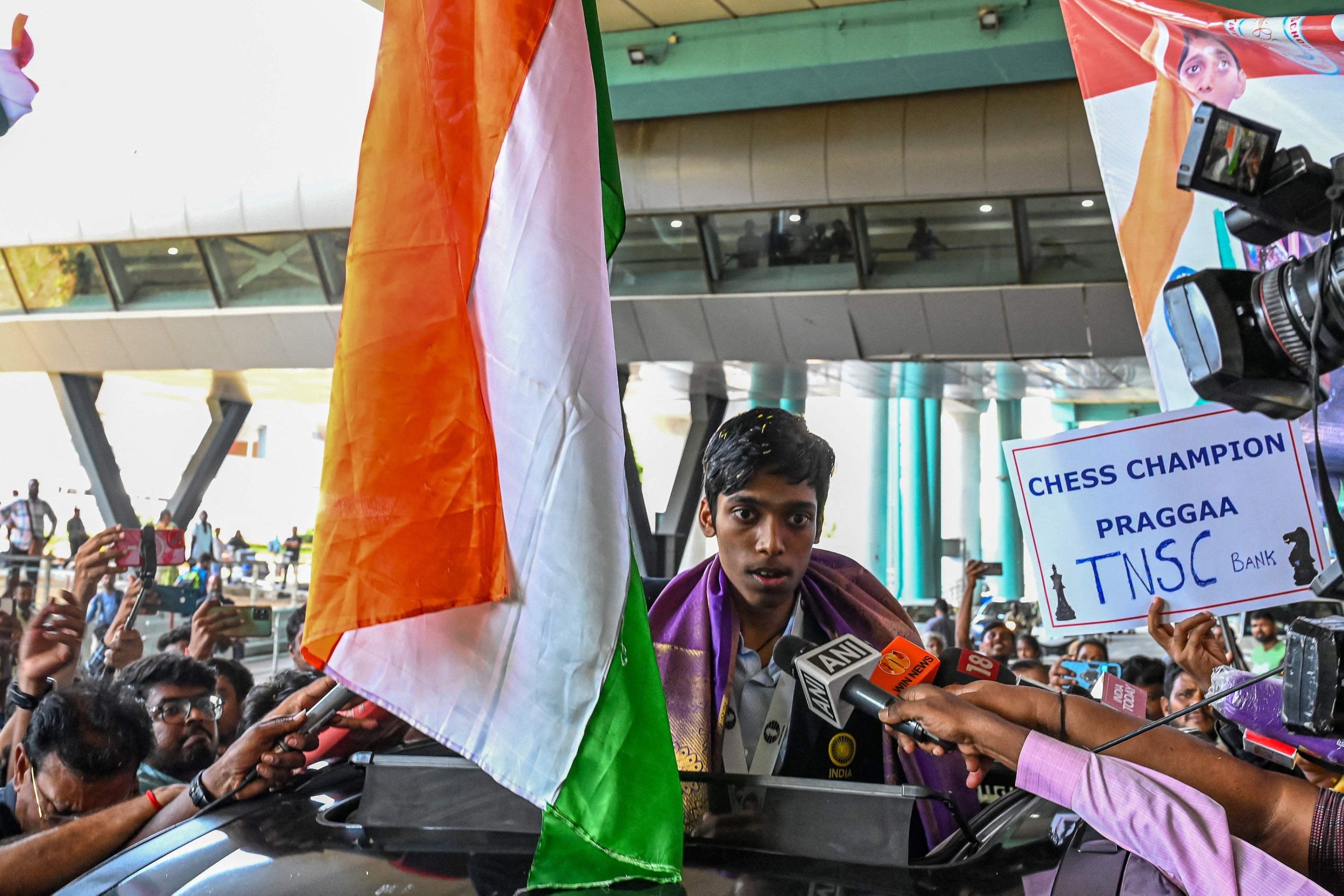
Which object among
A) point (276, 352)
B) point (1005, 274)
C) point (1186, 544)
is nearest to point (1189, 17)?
point (1186, 544)

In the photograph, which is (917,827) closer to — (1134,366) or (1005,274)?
(1005,274)

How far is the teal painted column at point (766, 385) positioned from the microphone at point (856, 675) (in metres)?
12.9

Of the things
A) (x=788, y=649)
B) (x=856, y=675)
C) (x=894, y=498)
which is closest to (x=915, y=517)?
(x=894, y=498)

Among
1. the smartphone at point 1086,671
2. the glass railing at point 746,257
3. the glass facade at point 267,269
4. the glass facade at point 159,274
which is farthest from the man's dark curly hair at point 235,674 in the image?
the glass facade at point 159,274

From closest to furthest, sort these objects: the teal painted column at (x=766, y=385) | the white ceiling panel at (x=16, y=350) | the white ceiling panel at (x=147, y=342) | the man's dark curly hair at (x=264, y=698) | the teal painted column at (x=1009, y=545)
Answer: the man's dark curly hair at (x=264, y=698)
the teal painted column at (x=766, y=385)
the white ceiling panel at (x=147, y=342)
the white ceiling panel at (x=16, y=350)
the teal painted column at (x=1009, y=545)

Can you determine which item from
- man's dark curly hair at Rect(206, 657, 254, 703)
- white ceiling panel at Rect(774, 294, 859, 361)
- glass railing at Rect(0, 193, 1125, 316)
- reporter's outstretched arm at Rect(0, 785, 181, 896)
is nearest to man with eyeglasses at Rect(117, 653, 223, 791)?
man's dark curly hair at Rect(206, 657, 254, 703)

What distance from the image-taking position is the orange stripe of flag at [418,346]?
7.59ft

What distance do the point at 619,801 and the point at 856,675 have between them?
1.61 feet

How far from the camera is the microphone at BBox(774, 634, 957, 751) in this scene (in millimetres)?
2041

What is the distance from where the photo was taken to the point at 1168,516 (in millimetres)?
3381

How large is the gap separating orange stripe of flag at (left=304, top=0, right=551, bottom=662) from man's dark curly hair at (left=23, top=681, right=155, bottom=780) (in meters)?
1.42

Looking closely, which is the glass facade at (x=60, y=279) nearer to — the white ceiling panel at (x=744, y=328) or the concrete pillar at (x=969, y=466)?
the white ceiling panel at (x=744, y=328)

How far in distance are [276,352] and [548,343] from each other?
1529cm

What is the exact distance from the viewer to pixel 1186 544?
3348 millimetres
